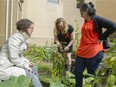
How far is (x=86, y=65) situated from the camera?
548 cm

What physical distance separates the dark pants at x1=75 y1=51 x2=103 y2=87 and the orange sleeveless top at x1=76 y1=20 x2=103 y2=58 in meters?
0.07

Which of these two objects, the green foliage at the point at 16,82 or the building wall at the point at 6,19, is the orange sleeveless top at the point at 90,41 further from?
the building wall at the point at 6,19

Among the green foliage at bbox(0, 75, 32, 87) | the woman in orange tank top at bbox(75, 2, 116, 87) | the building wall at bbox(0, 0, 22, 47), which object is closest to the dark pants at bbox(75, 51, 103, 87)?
the woman in orange tank top at bbox(75, 2, 116, 87)

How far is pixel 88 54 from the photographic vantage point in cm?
533

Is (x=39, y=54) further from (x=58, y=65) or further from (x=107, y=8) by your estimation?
(x=107, y=8)

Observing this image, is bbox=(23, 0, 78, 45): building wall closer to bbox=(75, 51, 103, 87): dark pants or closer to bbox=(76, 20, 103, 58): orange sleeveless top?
bbox=(75, 51, 103, 87): dark pants

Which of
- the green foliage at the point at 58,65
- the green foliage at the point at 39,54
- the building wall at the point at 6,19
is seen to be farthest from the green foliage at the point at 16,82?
the green foliage at the point at 39,54

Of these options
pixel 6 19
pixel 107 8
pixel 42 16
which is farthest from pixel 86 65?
pixel 107 8

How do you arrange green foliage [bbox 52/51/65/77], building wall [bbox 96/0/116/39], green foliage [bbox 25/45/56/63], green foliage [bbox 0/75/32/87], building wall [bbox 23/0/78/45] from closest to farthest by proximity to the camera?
green foliage [bbox 0/75/32/87]
green foliage [bbox 52/51/65/77]
green foliage [bbox 25/45/56/63]
building wall [bbox 23/0/78/45]
building wall [bbox 96/0/116/39]

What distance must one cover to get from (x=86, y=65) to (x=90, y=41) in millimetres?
417

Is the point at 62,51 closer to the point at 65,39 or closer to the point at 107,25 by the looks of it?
the point at 65,39

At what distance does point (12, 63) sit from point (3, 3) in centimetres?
396

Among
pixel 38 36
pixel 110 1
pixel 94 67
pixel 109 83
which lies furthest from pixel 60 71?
pixel 110 1

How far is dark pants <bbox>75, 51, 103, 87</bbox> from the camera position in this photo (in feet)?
17.4
